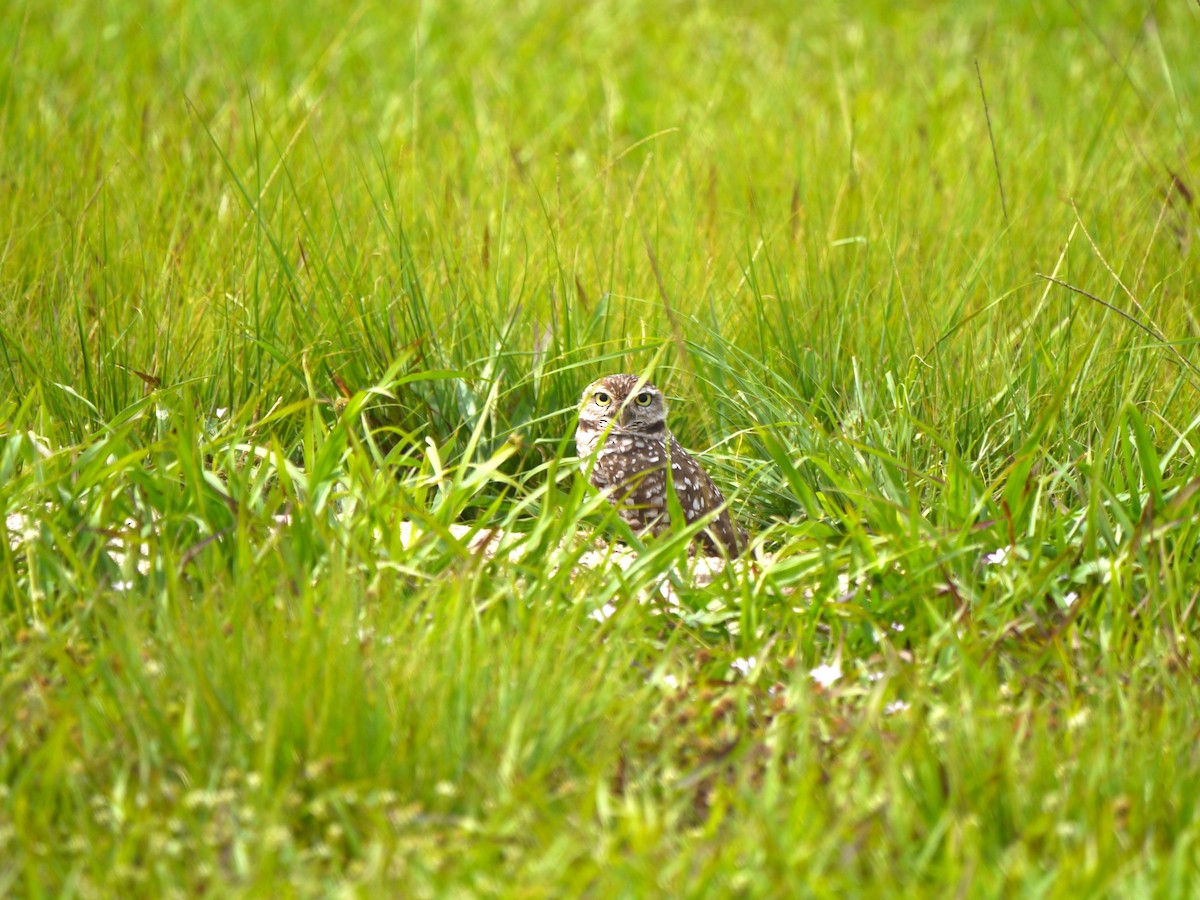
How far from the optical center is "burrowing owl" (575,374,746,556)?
12.2 ft

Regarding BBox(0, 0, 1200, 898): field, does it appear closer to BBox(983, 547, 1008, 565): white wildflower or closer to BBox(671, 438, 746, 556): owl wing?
BBox(983, 547, 1008, 565): white wildflower

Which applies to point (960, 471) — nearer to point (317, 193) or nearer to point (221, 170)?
point (317, 193)

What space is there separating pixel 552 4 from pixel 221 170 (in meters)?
4.02

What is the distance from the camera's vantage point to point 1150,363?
13.2 ft

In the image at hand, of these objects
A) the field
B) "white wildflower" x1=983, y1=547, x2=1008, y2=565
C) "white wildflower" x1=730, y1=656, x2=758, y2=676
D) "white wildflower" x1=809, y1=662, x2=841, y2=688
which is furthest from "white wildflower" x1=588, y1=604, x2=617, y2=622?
"white wildflower" x1=983, y1=547, x2=1008, y2=565

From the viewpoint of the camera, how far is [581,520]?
3.56 meters

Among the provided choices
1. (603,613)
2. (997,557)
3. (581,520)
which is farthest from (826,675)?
(581,520)

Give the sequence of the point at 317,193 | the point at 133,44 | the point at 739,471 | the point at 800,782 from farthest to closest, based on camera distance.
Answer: the point at 133,44
the point at 317,193
the point at 739,471
the point at 800,782

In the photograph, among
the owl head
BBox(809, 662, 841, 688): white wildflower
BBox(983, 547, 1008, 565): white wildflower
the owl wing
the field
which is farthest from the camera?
the owl head

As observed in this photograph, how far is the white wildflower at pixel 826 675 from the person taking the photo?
2.89 metres

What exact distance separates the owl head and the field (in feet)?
0.53

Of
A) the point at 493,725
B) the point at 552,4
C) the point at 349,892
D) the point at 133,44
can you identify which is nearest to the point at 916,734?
the point at 493,725

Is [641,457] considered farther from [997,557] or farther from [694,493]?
[997,557]

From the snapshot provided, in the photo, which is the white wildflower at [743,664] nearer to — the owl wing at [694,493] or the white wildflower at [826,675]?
the white wildflower at [826,675]
